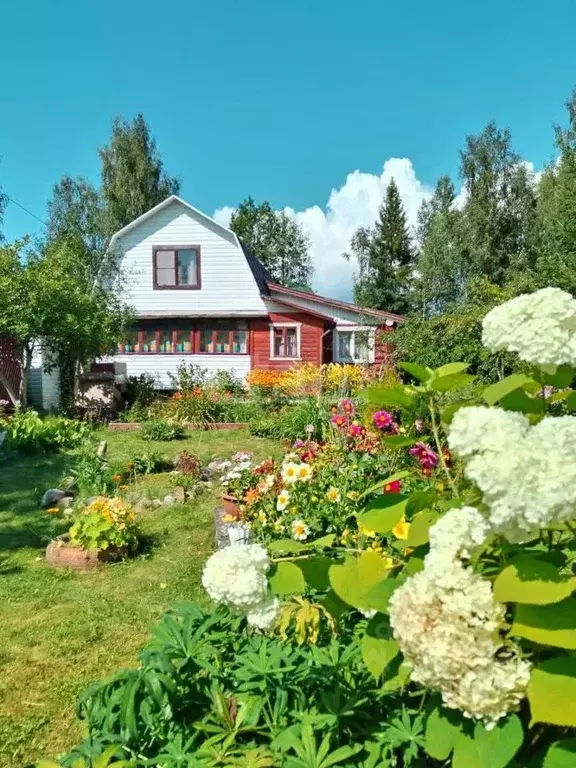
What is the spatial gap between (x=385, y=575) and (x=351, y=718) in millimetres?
453

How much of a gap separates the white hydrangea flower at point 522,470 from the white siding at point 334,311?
17390mm

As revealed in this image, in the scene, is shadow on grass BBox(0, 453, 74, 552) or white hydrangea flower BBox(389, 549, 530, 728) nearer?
white hydrangea flower BBox(389, 549, 530, 728)

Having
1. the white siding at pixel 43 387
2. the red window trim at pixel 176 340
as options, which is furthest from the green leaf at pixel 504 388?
the red window trim at pixel 176 340

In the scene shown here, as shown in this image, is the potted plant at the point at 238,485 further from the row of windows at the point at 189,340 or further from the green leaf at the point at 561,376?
the row of windows at the point at 189,340

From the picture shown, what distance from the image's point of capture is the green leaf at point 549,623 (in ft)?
2.76

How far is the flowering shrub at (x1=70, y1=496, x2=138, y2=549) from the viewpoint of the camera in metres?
4.58

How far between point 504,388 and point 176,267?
1835cm

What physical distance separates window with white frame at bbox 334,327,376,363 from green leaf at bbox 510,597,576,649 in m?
17.8

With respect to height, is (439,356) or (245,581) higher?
(439,356)

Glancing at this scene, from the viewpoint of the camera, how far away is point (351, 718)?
140cm

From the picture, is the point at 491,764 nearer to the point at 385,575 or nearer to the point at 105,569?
the point at 385,575

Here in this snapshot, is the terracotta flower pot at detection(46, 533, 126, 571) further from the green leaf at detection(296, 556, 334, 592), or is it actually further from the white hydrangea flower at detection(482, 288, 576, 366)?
the white hydrangea flower at detection(482, 288, 576, 366)

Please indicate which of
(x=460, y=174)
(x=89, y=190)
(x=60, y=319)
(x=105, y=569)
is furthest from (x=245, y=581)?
(x=89, y=190)

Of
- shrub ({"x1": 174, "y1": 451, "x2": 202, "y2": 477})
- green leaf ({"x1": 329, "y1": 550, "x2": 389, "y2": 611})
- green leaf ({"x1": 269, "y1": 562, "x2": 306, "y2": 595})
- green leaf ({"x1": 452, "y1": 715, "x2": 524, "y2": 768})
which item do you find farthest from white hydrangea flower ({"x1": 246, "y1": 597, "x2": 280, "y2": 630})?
shrub ({"x1": 174, "y1": 451, "x2": 202, "y2": 477})
